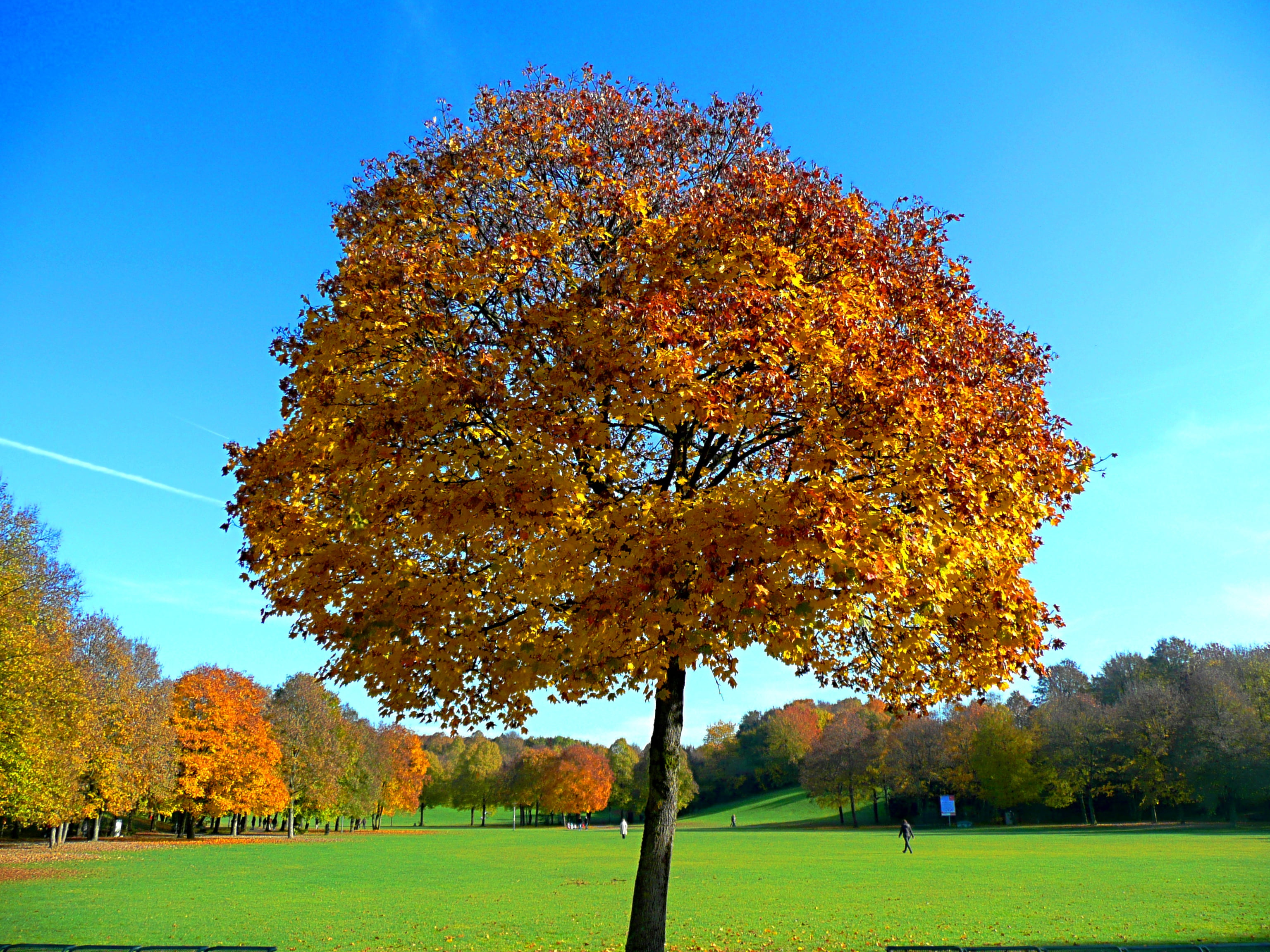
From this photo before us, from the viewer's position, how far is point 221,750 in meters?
67.8

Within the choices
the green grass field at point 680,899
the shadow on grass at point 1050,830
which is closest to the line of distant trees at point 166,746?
the green grass field at point 680,899

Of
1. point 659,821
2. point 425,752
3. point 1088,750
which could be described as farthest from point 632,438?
point 425,752

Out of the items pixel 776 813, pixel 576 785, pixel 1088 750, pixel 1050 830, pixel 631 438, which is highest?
pixel 631 438

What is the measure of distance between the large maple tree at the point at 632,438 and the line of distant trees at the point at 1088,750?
5133cm

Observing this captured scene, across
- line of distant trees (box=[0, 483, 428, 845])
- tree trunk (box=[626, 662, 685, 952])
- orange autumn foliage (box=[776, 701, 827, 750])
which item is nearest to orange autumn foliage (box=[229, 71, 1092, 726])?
tree trunk (box=[626, 662, 685, 952])

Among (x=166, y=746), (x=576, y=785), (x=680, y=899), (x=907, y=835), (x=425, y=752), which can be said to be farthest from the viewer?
(x=425, y=752)

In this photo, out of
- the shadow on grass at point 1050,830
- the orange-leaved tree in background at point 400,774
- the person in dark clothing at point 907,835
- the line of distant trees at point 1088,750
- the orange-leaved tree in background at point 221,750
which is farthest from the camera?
the orange-leaved tree in background at point 400,774

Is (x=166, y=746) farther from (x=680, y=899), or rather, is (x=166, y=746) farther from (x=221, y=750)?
(x=680, y=899)

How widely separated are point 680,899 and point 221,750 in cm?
5827

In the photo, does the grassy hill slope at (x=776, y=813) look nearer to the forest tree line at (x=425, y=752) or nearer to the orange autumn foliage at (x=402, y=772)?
the forest tree line at (x=425, y=752)

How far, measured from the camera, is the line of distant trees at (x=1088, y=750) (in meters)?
74.2

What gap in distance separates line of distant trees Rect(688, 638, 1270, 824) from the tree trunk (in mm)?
50029

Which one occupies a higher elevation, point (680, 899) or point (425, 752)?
point (680, 899)

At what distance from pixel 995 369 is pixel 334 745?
8536 cm
